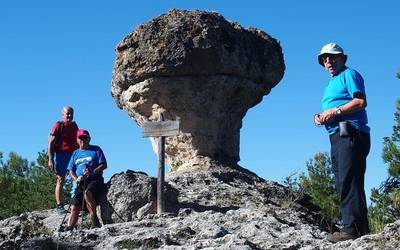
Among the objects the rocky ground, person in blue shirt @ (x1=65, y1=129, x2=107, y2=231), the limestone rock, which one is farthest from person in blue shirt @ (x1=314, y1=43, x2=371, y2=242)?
the limestone rock

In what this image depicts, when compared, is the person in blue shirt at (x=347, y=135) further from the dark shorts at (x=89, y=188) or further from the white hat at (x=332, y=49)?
the dark shorts at (x=89, y=188)

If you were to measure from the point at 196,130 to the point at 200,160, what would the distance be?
65 cm

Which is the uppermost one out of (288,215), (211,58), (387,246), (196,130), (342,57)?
(211,58)

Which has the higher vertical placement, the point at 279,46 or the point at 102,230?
the point at 279,46

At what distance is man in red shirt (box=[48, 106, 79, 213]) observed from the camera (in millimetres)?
11484

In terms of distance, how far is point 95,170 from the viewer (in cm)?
1029

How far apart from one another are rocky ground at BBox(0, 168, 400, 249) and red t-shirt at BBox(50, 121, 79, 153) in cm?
94

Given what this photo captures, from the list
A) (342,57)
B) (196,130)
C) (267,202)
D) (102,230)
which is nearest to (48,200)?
(196,130)

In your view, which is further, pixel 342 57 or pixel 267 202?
pixel 267 202

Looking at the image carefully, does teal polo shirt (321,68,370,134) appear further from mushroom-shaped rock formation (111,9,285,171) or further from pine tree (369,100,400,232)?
pine tree (369,100,400,232)

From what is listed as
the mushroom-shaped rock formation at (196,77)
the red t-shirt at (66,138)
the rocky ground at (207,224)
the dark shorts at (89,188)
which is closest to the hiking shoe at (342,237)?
the rocky ground at (207,224)

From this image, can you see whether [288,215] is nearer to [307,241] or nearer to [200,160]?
[200,160]

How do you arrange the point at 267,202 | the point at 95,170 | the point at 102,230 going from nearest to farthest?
the point at 102,230, the point at 95,170, the point at 267,202

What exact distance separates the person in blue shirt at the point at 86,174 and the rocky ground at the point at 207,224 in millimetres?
386
